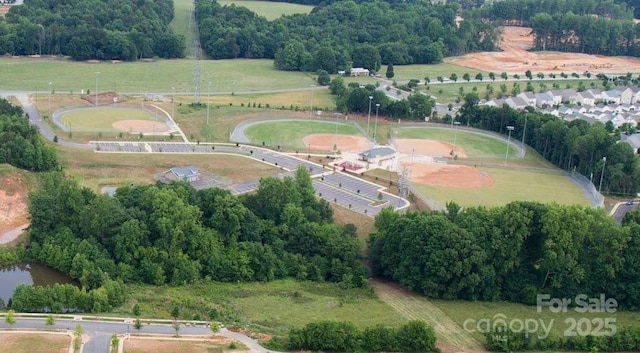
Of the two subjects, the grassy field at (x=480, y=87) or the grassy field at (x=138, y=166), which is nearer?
the grassy field at (x=138, y=166)

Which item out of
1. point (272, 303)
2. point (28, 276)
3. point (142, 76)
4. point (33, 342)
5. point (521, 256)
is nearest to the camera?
point (33, 342)

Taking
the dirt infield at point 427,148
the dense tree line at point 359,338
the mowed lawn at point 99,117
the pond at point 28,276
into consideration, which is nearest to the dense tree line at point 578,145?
the dirt infield at point 427,148

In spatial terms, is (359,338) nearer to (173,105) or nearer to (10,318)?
(10,318)

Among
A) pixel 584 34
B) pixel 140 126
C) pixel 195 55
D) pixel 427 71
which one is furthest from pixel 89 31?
pixel 584 34

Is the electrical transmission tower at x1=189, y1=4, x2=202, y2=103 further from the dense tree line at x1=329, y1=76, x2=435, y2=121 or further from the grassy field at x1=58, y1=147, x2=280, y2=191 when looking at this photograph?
the grassy field at x1=58, y1=147, x2=280, y2=191

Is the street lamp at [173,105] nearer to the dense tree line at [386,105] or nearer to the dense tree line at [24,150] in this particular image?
the dense tree line at [386,105]
